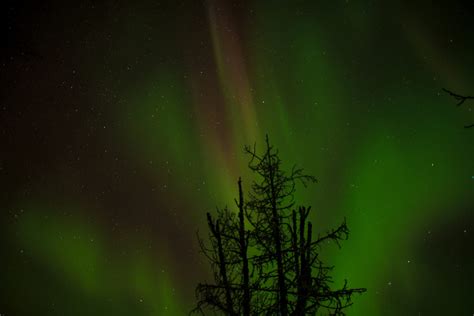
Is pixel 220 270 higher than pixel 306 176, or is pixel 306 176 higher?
pixel 306 176

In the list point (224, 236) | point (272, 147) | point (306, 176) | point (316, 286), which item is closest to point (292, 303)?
point (316, 286)

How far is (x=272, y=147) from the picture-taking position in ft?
24.9

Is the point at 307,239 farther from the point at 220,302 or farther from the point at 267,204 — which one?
the point at 220,302

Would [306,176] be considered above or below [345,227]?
above

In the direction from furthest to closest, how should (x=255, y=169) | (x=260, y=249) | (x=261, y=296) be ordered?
(x=255, y=169) → (x=260, y=249) → (x=261, y=296)

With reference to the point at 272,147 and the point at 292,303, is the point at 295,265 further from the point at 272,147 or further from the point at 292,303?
the point at 272,147

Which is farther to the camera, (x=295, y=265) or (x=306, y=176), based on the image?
(x=306, y=176)

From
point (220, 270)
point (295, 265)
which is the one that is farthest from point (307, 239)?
point (220, 270)

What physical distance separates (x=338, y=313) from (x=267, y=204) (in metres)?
2.02

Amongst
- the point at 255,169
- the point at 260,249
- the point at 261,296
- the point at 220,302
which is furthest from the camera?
the point at 255,169

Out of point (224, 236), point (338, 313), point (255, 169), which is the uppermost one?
point (255, 169)

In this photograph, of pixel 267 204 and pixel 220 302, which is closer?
pixel 220 302

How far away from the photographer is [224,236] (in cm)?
628

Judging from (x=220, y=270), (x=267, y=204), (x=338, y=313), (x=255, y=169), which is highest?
(x=255, y=169)
